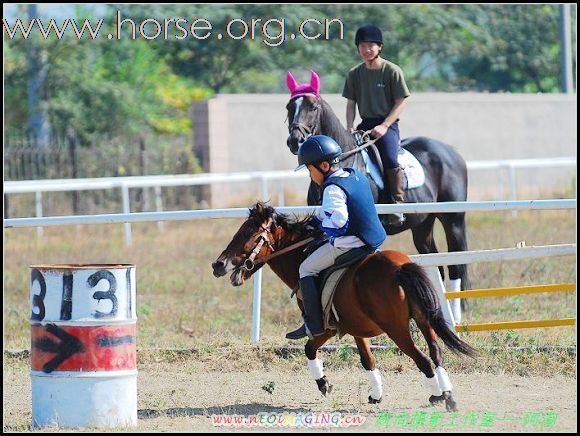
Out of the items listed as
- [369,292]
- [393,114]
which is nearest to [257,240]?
[369,292]

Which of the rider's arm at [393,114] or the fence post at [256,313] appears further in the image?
the rider's arm at [393,114]

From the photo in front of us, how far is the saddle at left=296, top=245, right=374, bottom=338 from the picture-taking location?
320 inches

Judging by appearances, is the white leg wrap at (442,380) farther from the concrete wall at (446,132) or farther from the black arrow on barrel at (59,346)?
the concrete wall at (446,132)

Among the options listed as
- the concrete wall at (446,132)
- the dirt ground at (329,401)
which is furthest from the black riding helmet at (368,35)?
the concrete wall at (446,132)

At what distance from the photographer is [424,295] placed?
300 inches

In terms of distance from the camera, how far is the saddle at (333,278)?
8.13m

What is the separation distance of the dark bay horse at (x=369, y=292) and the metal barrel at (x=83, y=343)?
2.83 ft

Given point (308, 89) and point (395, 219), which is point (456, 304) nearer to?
point (395, 219)

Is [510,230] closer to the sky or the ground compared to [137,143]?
closer to the ground

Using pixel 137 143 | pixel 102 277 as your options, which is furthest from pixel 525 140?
pixel 102 277

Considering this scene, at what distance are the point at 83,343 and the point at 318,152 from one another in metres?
1.96

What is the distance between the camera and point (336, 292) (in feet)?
26.9

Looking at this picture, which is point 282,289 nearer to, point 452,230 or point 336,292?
point 452,230

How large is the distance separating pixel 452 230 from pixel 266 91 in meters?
25.9
